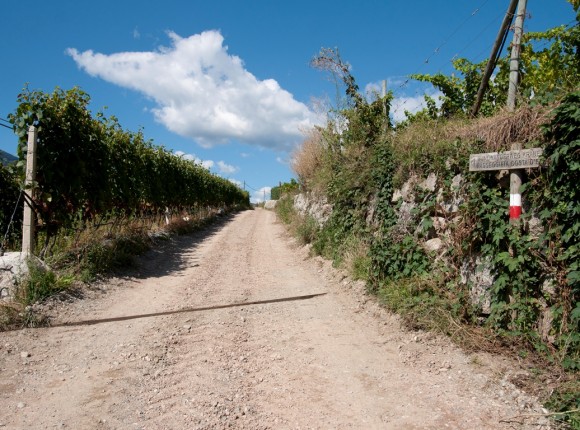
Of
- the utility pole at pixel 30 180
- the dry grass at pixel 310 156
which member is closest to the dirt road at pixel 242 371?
the utility pole at pixel 30 180

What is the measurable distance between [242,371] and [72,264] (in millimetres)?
4542

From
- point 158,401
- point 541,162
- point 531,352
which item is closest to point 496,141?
point 541,162

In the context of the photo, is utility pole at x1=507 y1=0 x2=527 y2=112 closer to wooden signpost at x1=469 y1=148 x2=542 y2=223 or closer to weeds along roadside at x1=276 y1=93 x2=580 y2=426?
weeds along roadside at x1=276 y1=93 x2=580 y2=426

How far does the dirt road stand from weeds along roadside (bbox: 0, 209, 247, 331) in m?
0.33

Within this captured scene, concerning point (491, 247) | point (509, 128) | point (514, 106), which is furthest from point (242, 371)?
point (514, 106)

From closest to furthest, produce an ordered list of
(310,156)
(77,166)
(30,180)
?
(30,180)
(77,166)
(310,156)

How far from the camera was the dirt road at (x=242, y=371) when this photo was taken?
320cm

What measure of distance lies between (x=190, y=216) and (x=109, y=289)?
13174mm

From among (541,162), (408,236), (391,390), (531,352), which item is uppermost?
(541,162)

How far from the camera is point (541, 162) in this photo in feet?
13.2

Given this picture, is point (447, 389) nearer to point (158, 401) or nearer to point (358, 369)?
point (358, 369)

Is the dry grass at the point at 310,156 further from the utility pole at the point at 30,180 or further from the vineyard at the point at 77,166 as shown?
the utility pole at the point at 30,180

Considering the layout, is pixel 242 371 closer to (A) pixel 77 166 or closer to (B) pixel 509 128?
(B) pixel 509 128

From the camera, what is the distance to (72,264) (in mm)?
6988
